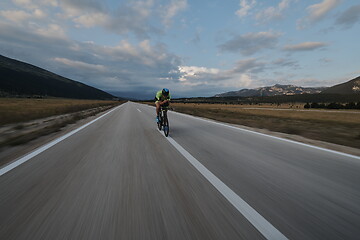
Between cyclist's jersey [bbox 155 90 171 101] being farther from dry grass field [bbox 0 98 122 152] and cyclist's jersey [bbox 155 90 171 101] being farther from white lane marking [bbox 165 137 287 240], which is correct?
white lane marking [bbox 165 137 287 240]

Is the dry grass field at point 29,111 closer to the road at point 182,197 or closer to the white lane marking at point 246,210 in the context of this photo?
the road at point 182,197

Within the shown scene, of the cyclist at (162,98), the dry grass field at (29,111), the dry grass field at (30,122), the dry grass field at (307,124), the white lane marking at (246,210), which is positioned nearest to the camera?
the white lane marking at (246,210)

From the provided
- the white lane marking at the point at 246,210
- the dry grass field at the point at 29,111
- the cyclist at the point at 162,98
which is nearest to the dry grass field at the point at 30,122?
the dry grass field at the point at 29,111

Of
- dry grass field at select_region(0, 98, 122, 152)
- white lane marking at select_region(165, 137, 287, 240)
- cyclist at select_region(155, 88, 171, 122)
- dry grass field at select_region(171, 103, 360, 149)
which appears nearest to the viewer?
white lane marking at select_region(165, 137, 287, 240)

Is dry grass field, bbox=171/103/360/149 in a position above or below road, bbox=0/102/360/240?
below

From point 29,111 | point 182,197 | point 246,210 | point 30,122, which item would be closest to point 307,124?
point 246,210

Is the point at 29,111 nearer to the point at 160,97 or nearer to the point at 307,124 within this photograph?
the point at 160,97

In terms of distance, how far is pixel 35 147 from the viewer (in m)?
5.52

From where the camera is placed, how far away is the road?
187cm

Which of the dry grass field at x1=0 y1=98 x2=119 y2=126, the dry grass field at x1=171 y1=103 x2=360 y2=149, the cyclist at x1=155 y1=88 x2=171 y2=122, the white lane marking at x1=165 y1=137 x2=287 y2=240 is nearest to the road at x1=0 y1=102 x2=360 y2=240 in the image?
the white lane marking at x1=165 y1=137 x2=287 y2=240

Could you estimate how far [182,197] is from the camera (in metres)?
2.55

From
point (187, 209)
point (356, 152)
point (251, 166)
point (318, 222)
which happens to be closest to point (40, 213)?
point (187, 209)

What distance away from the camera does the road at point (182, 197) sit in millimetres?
1874

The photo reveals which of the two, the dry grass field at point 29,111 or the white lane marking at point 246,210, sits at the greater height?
the white lane marking at point 246,210
